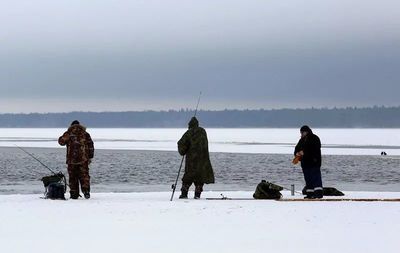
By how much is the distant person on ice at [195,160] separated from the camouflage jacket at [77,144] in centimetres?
187

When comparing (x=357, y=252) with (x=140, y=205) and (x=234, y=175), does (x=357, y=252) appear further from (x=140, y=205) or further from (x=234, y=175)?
(x=234, y=175)

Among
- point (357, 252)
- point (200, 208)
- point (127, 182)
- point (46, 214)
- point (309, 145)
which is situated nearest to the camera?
point (357, 252)

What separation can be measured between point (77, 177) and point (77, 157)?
397mm

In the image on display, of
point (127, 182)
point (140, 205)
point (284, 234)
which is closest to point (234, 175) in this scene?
point (127, 182)

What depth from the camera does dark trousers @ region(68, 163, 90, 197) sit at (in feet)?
42.6

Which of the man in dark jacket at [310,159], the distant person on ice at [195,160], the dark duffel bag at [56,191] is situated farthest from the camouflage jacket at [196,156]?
the dark duffel bag at [56,191]

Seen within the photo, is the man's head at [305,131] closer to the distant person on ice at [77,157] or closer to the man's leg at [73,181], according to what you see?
the distant person on ice at [77,157]

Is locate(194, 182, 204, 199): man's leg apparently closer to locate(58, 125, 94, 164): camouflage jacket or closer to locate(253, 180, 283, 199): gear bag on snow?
locate(253, 180, 283, 199): gear bag on snow

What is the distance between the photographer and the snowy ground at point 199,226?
24.7ft

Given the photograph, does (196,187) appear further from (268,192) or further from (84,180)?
(84,180)

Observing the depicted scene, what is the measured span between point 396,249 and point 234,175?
2035 cm

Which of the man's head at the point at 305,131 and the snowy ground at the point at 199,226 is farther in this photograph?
the man's head at the point at 305,131

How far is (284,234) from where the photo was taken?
8.28 metres

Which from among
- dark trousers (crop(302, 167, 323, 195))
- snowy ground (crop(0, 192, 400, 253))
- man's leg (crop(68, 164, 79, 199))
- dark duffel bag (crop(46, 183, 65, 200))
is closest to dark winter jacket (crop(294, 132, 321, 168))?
dark trousers (crop(302, 167, 323, 195))
